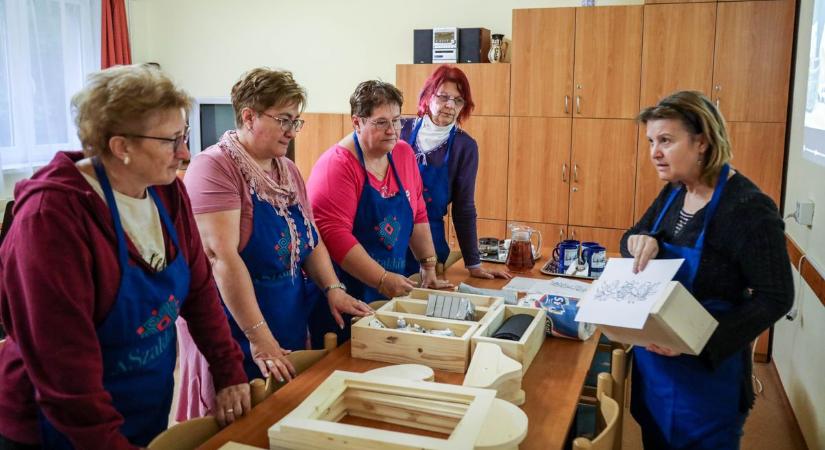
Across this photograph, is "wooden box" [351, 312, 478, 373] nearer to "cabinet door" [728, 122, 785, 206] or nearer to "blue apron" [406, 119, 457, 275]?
"blue apron" [406, 119, 457, 275]

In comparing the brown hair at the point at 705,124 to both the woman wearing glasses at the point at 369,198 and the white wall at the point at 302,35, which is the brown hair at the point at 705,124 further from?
the white wall at the point at 302,35

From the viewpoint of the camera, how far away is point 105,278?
1297 mm

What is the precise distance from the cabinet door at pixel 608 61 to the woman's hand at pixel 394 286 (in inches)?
113

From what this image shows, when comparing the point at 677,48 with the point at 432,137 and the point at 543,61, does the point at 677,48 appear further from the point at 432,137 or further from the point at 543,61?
the point at 432,137

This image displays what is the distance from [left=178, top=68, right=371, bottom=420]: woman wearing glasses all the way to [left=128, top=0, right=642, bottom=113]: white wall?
11.9 feet

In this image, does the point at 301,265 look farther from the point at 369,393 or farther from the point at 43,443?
the point at 43,443

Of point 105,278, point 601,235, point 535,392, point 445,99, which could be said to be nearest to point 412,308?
point 535,392

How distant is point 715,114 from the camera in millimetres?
1772

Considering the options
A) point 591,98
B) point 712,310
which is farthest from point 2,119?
point 712,310

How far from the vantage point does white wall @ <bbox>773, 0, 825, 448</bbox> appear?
2.79 metres

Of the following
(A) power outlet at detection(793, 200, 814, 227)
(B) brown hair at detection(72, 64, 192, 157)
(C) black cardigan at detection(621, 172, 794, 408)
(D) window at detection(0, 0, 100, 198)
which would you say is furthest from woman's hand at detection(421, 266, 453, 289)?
(D) window at detection(0, 0, 100, 198)

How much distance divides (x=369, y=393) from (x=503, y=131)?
11.9 feet

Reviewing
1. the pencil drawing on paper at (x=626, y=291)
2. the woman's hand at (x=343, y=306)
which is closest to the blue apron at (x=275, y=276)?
the woman's hand at (x=343, y=306)

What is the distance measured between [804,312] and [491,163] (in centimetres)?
237
